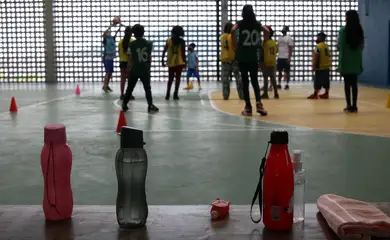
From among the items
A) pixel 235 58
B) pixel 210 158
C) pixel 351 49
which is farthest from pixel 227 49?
pixel 210 158

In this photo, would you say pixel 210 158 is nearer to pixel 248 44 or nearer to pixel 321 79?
pixel 248 44

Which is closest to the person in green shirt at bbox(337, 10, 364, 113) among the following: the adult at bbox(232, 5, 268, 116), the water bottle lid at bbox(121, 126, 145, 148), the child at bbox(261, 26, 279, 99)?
the adult at bbox(232, 5, 268, 116)

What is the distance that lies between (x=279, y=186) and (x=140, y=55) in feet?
24.2

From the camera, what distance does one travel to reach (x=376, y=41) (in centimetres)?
1872

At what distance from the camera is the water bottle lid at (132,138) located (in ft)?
7.06

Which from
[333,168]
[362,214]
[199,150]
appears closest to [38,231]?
[362,214]

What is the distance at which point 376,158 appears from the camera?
4816 millimetres

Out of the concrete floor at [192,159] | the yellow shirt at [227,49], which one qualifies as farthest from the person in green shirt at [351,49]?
the yellow shirt at [227,49]

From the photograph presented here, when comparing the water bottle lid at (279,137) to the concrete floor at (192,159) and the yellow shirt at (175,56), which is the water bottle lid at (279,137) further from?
the yellow shirt at (175,56)

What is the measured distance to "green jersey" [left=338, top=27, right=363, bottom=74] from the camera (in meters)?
8.96

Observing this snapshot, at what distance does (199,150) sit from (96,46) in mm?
19192

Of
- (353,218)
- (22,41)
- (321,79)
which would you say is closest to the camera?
(353,218)

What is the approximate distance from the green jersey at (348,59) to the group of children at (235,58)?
4.03ft

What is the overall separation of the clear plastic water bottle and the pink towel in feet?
0.26
